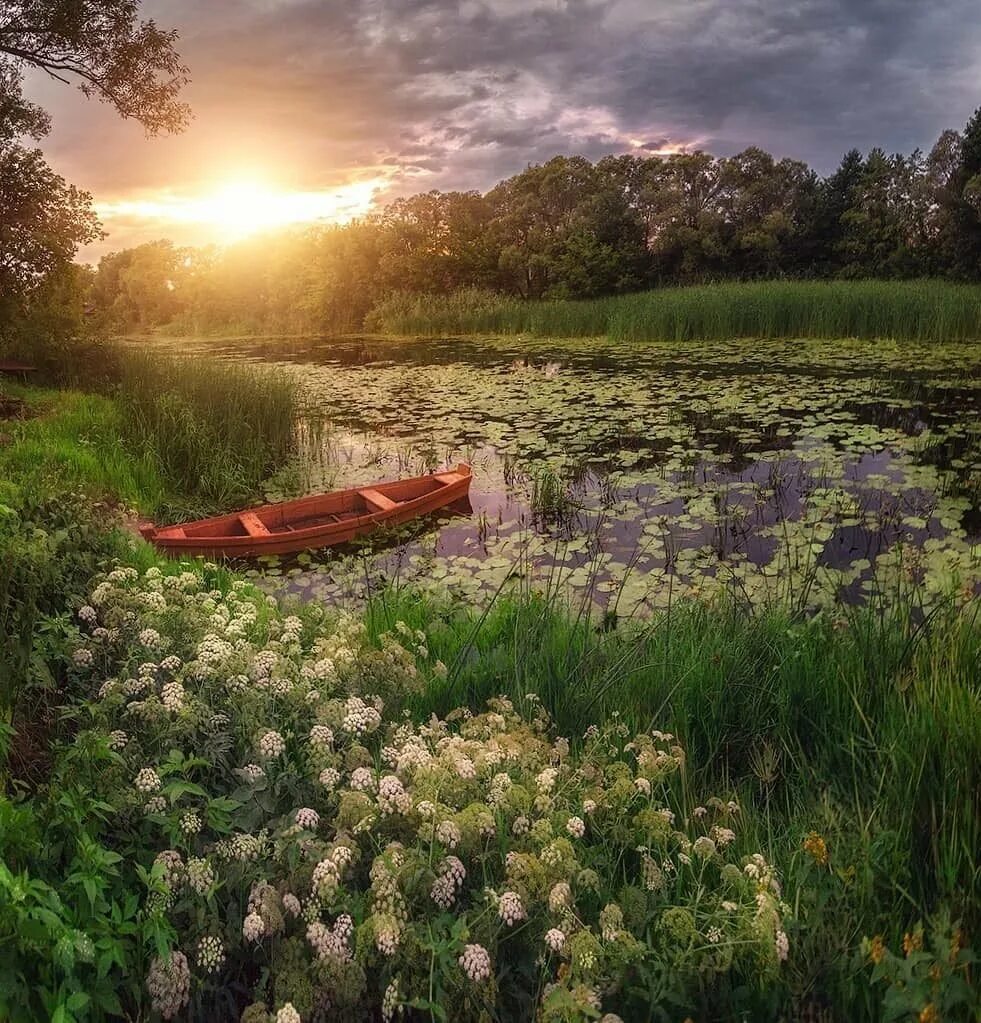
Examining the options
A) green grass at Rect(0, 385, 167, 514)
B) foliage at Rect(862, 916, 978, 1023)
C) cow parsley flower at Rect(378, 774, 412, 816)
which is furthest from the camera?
green grass at Rect(0, 385, 167, 514)

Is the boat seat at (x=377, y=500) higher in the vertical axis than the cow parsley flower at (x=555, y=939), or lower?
higher

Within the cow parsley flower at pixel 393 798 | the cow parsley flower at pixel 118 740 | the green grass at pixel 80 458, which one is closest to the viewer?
the cow parsley flower at pixel 393 798

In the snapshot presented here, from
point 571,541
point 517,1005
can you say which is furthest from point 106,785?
point 571,541

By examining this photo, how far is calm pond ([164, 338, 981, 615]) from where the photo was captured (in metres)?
5.12

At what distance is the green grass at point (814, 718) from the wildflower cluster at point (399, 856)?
26 centimetres

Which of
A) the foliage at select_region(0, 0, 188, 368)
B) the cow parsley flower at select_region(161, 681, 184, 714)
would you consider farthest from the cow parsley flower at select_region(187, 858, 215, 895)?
the foliage at select_region(0, 0, 188, 368)

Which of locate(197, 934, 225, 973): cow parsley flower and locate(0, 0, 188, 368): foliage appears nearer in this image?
locate(197, 934, 225, 973): cow parsley flower

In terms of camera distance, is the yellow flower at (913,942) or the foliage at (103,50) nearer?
the yellow flower at (913,942)

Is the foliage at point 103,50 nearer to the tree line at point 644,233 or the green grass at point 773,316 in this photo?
the green grass at point 773,316

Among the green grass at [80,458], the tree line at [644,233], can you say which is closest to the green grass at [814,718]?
the green grass at [80,458]

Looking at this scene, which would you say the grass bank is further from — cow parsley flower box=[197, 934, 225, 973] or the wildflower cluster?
cow parsley flower box=[197, 934, 225, 973]

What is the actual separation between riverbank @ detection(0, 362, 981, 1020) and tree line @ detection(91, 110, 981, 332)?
3189cm

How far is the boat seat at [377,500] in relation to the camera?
6.76m

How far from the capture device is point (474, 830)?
1.68 m
